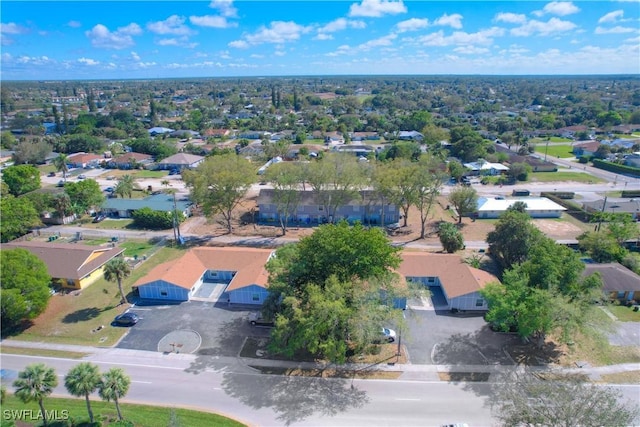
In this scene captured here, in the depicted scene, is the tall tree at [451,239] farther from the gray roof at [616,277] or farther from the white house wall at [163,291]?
the white house wall at [163,291]

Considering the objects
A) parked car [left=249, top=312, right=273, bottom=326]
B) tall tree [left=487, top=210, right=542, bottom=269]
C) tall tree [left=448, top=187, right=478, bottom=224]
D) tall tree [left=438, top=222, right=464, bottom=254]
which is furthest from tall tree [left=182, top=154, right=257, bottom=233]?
tall tree [left=487, top=210, right=542, bottom=269]

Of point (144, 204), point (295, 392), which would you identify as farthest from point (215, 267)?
point (144, 204)

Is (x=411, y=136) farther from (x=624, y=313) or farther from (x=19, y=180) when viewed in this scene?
(x=19, y=180)

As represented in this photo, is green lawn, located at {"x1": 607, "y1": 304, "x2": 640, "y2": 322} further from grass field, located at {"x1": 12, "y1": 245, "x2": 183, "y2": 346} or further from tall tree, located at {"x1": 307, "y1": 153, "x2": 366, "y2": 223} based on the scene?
grass field, located at {"x1": 12, "y1": 245, "x2": 183, "y2": 346}

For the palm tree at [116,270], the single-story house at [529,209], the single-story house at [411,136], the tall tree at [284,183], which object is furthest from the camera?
the single-story house at [411,136]

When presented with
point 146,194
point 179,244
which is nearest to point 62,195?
point 146,194

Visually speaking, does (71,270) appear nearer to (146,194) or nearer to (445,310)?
(146,194)

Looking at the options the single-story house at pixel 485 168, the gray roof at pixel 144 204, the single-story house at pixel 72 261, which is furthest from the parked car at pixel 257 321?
the single-story house at pixel 485 168
